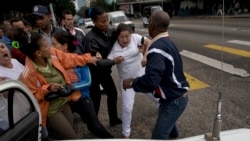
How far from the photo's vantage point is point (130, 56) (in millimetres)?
3930

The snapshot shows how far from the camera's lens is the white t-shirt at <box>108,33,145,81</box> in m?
3.91

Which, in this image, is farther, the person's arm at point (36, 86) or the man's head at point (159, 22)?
the person's arm at point (36, 86)

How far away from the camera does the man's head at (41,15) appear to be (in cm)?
444

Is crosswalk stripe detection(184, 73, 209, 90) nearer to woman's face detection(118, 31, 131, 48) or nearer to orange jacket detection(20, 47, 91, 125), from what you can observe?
woman's face detection(118, 31, 131, 48)

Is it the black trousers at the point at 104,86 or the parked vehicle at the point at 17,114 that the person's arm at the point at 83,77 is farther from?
the parked vehicle at the point at 17,114

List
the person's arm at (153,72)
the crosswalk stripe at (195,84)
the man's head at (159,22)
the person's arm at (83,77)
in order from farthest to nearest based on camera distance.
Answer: the crosswalk stripe at (195,84), the person's arm at (83,77), the man's head at (159,22), the person's arm at (153,72)

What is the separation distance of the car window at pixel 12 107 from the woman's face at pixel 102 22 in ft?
6.35

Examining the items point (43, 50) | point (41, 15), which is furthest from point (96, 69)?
point (43, 50)

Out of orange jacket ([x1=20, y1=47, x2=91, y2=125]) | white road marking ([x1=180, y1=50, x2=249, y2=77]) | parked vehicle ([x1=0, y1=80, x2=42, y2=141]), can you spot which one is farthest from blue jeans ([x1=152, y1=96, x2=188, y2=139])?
white road marking ([x1=180, y1=50, x2=249, y2=77])

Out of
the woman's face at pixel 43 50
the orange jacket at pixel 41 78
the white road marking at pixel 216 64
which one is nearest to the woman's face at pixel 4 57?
the orange jacket at pixel 41 78

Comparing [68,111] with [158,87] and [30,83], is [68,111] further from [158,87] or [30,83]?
[158,87]

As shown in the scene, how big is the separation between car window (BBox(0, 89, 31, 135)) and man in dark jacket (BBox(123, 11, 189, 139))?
1.06m

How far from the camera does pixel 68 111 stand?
11.2ft

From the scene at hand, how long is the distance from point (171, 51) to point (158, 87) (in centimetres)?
38
